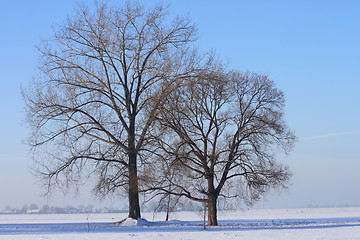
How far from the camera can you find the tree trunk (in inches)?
1155

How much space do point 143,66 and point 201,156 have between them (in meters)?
7.46

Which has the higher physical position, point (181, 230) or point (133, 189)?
point (133, 189)

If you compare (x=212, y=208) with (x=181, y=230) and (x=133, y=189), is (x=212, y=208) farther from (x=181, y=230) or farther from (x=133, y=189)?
(x=181, y=230)

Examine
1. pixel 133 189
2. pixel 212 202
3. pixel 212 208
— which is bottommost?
pixel 212 208

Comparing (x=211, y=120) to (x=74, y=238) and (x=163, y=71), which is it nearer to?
(x=163, y=71)

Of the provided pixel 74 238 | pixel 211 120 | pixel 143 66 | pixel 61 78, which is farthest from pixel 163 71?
pixel 74 238

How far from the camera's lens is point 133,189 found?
96.5 ft

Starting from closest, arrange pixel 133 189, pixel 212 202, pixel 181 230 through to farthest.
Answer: pixel 181 230, pixel 133 189, pixel 212 202

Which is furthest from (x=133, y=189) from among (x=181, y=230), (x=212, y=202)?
(x=181, y=230)

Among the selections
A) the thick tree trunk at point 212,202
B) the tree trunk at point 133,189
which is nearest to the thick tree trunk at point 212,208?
the thick tree trunk at point 212,202

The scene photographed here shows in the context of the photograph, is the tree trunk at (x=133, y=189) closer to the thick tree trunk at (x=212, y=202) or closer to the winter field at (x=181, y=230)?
the winter field at (x=181, y=230)

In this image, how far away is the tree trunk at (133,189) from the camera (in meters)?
29.3

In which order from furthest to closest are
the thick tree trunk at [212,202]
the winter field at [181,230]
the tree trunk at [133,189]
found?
the thick tree trunk at [212,202]
the tree trunk at [133,189]
the winter field at [181,230]

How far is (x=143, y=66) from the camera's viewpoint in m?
31.4
